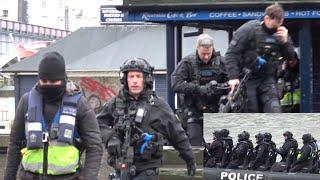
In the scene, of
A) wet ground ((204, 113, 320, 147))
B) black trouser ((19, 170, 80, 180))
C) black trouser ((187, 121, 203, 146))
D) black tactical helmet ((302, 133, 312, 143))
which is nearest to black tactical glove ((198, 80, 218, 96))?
black trouser ((187, 121, 203, 146))

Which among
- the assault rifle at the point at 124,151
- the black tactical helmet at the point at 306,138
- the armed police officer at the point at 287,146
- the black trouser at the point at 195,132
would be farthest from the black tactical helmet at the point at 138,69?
the black trouser at the point at 195,132

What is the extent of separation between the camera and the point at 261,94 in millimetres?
7656

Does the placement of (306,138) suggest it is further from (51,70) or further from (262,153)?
(51,70)

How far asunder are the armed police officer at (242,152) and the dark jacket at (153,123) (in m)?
0.95

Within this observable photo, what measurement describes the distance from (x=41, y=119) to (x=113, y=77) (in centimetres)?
1886

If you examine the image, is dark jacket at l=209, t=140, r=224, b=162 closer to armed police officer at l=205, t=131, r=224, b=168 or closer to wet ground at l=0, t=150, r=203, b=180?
armed police officer at l=205, t=131, r=224, b=168

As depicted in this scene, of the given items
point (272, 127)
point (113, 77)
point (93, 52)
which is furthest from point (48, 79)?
point (93, 52)

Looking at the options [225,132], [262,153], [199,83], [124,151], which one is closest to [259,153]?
[262,153]

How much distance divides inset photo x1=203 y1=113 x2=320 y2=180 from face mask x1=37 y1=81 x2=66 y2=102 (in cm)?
233

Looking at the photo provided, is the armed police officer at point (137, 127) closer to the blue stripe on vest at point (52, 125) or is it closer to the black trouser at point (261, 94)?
the blue stripe on vest at point (52, 125)

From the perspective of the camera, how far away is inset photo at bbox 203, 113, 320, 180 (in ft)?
23.5

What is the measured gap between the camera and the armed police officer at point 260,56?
7.26m

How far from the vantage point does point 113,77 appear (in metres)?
24.4

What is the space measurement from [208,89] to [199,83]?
0.63 feet
